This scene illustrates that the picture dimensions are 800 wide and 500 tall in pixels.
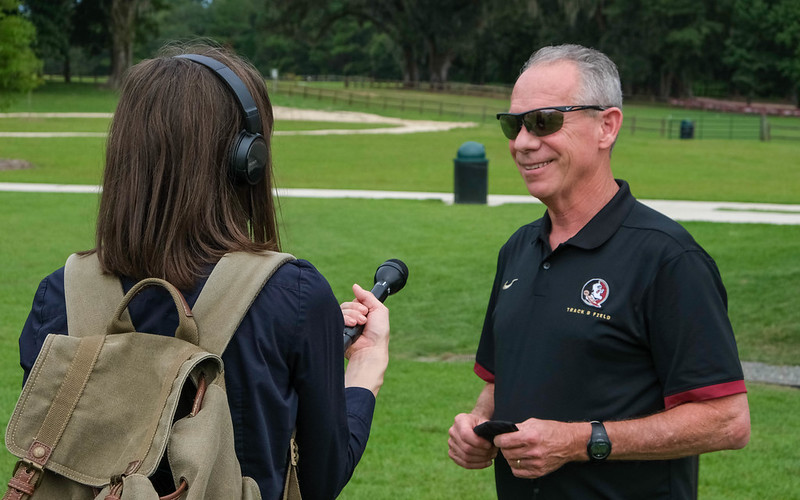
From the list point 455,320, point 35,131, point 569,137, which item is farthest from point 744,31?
point 569,137

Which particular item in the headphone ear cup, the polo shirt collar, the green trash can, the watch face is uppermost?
the headphone ear cup

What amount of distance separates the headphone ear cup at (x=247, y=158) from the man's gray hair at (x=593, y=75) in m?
1.10

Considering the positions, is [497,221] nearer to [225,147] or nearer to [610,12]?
[225,147]

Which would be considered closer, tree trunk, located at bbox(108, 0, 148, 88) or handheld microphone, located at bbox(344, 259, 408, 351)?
handheld microphone, located at bbox(344, 259, 408, 351)

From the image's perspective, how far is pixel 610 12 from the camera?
74.8 metres

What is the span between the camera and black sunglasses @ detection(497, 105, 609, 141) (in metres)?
2.91

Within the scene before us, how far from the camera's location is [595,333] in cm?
265

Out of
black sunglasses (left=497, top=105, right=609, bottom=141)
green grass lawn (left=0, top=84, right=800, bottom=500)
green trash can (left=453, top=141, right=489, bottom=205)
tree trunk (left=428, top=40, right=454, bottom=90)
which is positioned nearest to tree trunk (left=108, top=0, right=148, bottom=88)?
tree trunk (left=428, top=40, right=454, bottom=90)

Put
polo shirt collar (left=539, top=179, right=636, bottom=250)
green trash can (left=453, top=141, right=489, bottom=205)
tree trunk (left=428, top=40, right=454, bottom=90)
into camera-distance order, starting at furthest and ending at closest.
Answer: tree trunk (left=428, top=40, right=454, bottom=90) < green trash can (left=453, top=141, right=489, bottom=205) < polo shirt collar (left=539, top=179, right=636, bottom=250)

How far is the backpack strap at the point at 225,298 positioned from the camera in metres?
2.00

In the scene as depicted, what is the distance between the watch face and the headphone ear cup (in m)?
1.10

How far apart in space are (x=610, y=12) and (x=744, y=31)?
1125cm

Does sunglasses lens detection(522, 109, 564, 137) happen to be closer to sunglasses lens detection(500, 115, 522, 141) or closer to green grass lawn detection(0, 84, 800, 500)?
sunglasses lens detection(500, 115, 522, 141)

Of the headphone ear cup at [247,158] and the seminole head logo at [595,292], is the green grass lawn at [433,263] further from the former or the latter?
the seminole head logo at [595,292]
